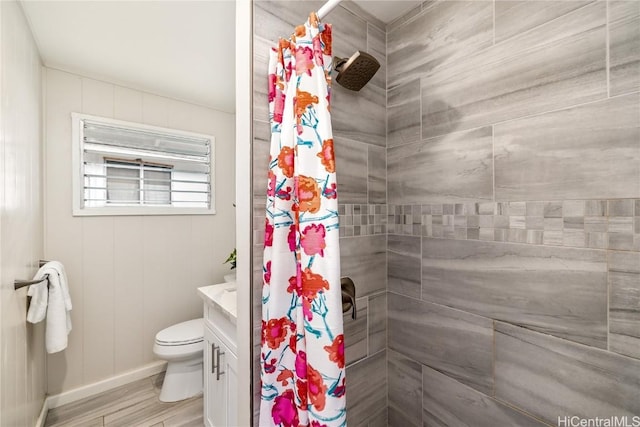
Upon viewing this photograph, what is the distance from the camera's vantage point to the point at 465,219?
3.44ft

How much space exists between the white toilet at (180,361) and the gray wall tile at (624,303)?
2.17 m

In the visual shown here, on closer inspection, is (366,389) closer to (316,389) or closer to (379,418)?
(379,418)

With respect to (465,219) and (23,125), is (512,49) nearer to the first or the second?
(465,219)

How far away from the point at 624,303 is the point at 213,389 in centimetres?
172

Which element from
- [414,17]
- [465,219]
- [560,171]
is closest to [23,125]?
[414,17]

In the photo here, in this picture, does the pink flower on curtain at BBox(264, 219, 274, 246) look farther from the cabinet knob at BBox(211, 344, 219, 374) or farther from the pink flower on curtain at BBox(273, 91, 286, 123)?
the cabinet knob at BBox(211, 344, 219, 374)

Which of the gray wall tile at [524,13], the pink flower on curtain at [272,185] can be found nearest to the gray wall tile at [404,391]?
the pink flower on curtain at [272,185]

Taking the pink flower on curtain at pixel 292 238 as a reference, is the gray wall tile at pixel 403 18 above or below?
above

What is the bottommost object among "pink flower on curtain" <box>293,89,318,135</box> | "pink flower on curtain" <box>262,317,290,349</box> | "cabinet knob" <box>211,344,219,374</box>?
"cabinet knob" <box>211,344,219,374</box>

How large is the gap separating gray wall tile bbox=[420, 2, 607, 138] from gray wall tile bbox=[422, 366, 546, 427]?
3.37ft

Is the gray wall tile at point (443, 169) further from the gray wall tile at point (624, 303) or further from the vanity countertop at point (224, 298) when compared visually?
the vanity countertop at point (224, 298)

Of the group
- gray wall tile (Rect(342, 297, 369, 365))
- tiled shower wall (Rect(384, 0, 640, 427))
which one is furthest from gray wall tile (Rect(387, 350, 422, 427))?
gray wall tile (Rect(342, 297, 369, 365))

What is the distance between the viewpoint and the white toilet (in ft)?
6.05

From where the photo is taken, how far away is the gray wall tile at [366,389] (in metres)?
1.17
